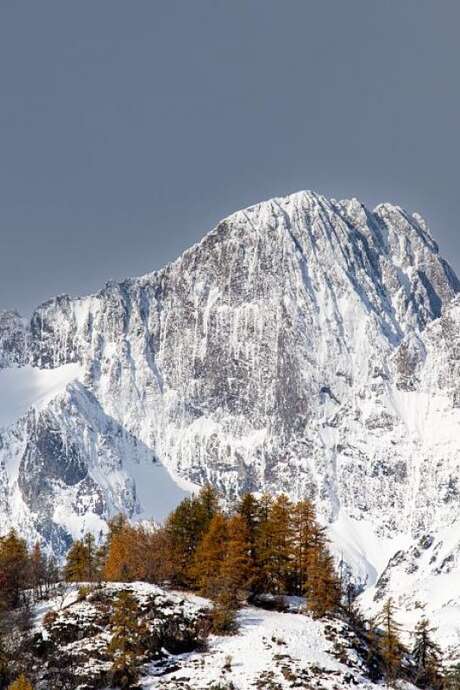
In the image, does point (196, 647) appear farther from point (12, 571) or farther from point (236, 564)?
point (12, 571)

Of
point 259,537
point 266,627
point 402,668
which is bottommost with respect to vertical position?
point 402,668

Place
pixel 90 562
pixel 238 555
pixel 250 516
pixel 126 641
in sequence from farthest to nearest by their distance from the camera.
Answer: pixel 90 562 → pixel 250 516 → pixel 238 555 → pixel 126 641

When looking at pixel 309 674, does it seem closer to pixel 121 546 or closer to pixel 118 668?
pixel 118 668

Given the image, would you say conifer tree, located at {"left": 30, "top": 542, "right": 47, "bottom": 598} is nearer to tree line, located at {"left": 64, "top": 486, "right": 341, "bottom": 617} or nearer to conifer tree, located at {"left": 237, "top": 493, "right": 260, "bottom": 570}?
tree line, located at {"left": 64, "top": 486, "right": 341, "bottom": 617}

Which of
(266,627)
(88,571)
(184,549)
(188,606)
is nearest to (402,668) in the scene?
(266,627)

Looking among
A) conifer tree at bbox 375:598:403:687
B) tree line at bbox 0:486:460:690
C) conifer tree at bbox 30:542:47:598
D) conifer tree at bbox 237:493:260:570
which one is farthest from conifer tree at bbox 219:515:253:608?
conifer tree at bbox 30:542:47:598

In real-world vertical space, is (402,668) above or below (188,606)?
below

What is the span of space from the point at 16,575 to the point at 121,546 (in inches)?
807

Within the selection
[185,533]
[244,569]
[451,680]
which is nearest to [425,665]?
[451,680]

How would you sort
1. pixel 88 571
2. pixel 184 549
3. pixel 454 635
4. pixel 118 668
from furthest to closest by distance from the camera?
1. pixel 454 635
2. pixel 88 571
3. pixel 184 549
4. pixel 118 668

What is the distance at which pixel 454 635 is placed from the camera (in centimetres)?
19188

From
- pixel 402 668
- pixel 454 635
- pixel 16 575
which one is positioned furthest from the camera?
pixel 454 635

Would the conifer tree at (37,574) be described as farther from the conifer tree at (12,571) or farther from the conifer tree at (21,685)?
the conifer tree at (21,685)

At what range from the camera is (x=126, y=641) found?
83000mm
